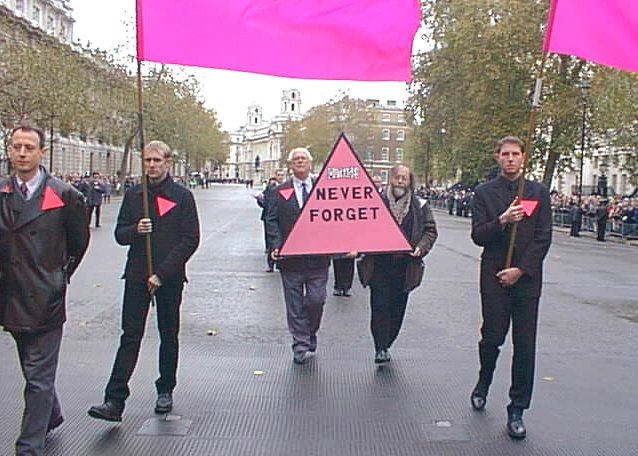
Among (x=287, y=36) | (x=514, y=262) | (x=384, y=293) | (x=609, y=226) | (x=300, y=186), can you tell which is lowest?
(x=609, y=226)

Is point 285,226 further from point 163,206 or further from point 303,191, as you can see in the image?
point 163,206

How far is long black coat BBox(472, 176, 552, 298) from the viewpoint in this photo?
6125 mm

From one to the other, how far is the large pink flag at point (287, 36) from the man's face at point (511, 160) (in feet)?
3.38

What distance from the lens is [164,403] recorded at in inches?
253

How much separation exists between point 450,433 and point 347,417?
0.79m

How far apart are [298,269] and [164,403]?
225 centimetres

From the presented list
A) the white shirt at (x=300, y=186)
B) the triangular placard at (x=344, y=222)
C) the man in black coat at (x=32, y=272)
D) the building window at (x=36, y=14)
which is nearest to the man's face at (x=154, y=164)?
the man in black coat at (x=32, y=272)

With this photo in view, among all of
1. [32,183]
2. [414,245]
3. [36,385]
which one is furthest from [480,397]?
[32,183]

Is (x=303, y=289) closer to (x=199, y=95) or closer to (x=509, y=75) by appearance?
(x=509, y=75)

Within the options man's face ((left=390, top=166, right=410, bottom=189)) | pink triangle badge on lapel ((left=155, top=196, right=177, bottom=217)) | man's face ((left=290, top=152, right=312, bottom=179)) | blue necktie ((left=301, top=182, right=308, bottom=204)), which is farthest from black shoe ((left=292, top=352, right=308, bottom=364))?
pink triangle badge on lapel ((left=155, top=196, right=177, bottom=217))

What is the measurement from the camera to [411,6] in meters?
6.66

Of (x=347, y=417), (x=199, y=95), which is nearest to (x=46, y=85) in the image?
(x=199, y=95)

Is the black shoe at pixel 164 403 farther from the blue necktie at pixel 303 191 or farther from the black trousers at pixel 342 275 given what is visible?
the black trousers at pixel 342 275

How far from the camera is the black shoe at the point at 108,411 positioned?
5.98m
